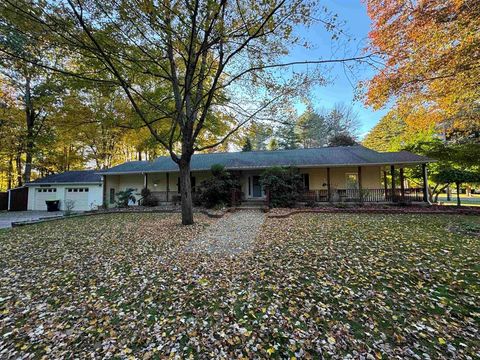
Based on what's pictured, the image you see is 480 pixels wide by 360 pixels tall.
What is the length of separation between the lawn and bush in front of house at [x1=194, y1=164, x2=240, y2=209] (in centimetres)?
716

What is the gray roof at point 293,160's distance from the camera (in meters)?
13.4

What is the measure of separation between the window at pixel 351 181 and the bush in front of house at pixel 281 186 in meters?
4.49

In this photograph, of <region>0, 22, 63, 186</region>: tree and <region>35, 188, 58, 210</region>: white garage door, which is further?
<region>35, 188, 58, 210</region>: white garage door

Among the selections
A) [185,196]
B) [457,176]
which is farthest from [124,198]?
[457,176]

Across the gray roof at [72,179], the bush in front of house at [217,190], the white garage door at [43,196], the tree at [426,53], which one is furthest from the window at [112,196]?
the tree at [426,53]

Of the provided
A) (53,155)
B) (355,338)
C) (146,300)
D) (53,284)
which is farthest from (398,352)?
(53,155)

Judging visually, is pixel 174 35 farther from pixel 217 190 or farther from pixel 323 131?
pixel 323 131

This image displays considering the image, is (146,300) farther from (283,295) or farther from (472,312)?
(472,312)

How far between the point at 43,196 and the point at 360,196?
24.2 meters

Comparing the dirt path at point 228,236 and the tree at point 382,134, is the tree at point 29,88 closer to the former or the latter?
the dirt path at point 228,236

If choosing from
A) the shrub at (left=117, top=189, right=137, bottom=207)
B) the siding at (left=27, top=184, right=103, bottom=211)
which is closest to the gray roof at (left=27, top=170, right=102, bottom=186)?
the siding at (left=27, top=184, right=103, bottom=211)

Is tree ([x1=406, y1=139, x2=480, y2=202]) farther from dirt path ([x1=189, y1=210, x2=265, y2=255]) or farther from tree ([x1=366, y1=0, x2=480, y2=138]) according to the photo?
dirt path ([x1=189, y1=210, x2=265, y2=255])

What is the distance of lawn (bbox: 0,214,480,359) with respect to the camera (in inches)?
93.8

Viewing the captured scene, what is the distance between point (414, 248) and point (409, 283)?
7.08 ft
